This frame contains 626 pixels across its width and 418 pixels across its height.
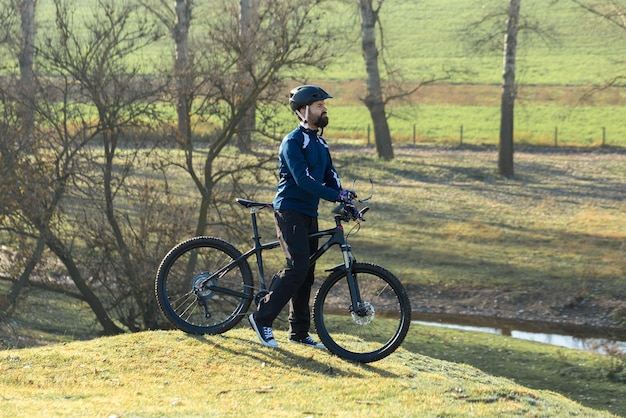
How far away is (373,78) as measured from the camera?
38.6 m

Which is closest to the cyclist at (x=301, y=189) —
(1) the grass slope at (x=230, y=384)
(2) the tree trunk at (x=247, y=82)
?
(1) the grass slope at (x=230, y=384)

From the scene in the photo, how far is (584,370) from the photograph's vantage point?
630 inches

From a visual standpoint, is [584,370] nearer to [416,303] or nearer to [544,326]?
[544,326]

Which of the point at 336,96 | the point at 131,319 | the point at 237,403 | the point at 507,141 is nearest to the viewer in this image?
the point at 237,403

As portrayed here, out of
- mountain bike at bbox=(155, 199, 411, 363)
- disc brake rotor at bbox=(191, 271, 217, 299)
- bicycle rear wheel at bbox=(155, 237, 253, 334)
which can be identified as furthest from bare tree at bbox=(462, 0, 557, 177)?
disc brake rotor at bbox=(191, 271, 217, 299)

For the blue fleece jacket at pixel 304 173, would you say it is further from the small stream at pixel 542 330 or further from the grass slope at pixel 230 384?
the small stream at pixel 542 330

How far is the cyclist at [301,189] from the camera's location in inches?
330

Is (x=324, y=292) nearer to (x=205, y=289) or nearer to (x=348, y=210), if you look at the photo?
(x=348, y=210)

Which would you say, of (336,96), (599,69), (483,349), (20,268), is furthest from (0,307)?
(599,69)

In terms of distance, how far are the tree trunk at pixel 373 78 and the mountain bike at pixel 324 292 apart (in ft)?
93.2

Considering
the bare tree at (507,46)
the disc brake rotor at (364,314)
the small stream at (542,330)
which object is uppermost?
the bare tree at (507,46)

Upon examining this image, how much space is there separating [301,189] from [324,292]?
89cm

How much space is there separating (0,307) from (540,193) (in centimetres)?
2103

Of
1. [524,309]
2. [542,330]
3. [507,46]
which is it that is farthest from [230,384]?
[507,46]
